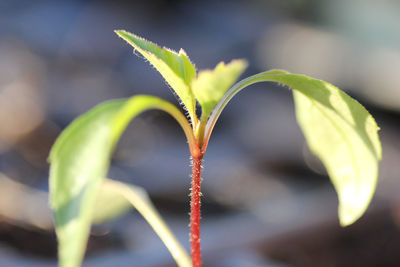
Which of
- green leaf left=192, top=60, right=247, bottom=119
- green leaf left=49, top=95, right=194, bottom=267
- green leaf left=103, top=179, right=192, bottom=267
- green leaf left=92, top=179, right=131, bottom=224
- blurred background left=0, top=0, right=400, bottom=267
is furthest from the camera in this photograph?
blurred background left=0, top=0, right=400, bottom=267

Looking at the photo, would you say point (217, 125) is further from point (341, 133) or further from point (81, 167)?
point (81, 167)

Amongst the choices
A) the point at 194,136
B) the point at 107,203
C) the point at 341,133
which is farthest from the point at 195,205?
the point at 107,203

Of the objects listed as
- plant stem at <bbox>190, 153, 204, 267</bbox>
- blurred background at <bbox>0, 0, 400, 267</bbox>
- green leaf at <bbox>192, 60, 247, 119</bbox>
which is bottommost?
plant stem at <bbox>190, 153, 204, 267</bbox>

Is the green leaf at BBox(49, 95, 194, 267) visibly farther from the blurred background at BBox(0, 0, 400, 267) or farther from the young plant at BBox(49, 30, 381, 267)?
A: the blurred background at BBox(0, 0, 400, 267)

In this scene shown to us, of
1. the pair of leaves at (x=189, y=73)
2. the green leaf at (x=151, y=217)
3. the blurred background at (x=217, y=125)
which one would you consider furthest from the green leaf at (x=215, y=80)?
the blurred background at (x=217, y=125)

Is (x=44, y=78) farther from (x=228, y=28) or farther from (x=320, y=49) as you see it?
(x=320, y=49)

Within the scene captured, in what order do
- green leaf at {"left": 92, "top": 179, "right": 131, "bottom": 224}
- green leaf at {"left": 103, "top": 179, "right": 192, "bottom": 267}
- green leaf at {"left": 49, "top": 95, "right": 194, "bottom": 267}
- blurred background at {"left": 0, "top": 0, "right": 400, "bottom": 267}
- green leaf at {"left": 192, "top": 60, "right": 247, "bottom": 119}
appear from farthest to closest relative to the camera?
blurred background at {"left": 0, "top": 0, "right": 400, "bottom": 267} → green leaf at {"left": 92, "top": 179, "right": 131, "bottom": 224} → green leaf at {"left": 103, "top": 179, "right": 192, "bottom": 267} → green leaf at {"left": 192, "top": 60, "right": 247, "bottom": 119} → green leaf at {"left": 49, "top": 95, "right": 194, "bottom": 267}

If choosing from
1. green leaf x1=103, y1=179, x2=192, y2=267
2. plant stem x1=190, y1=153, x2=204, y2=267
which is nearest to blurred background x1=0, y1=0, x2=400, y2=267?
green leaf x1=103, y1=179, x2=192, y2=267
